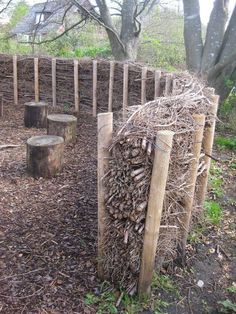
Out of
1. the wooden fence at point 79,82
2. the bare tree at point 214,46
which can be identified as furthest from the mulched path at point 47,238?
the bare tree at point 214,46

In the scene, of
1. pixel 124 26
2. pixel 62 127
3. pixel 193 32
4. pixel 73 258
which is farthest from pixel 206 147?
pixel 124 26

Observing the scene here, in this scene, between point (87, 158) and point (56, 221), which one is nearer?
A: point (56, 221)

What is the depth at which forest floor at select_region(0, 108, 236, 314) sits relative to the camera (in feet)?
8.70

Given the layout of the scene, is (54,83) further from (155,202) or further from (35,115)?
(155,202)

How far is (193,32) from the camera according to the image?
9.22 meters

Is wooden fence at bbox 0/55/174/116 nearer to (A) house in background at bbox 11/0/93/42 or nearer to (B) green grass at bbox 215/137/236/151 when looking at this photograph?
(B) green grass at bbox 215/137/236/151

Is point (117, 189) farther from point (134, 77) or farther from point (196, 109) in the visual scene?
point (134, 77)

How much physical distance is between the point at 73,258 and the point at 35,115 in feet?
15.3

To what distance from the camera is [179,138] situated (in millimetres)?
2680

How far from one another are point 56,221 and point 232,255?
186cm

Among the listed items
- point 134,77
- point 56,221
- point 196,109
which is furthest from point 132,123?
point 134,77

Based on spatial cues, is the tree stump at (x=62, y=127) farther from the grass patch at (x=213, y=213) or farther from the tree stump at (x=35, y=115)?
the grass patch at (x=213, y=213)

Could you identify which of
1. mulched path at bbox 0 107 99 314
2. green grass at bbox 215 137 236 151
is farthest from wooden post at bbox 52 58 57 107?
green grass at bbox 215 137 236 151

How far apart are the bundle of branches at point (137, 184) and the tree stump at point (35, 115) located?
455 centimetres
